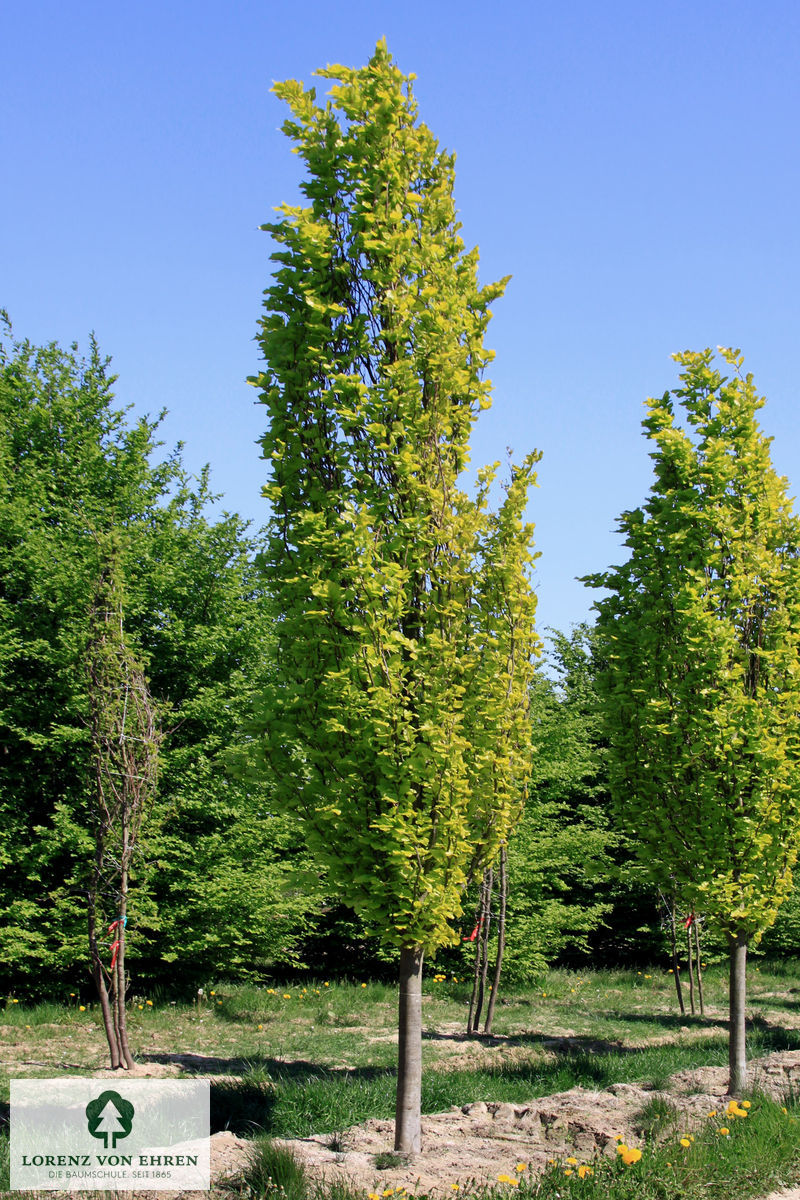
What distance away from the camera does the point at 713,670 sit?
834 centimetres

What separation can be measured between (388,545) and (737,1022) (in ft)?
19.9

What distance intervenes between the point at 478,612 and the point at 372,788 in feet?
4.85

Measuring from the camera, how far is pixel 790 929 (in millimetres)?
21391

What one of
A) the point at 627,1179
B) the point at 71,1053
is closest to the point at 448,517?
the point at 627,1179

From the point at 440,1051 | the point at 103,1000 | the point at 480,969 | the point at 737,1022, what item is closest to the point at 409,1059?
the point at 737,1022

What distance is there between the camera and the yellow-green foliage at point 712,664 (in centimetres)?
827

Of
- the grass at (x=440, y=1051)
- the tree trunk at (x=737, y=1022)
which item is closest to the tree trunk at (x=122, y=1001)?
the grass at (x=440, y=1051)

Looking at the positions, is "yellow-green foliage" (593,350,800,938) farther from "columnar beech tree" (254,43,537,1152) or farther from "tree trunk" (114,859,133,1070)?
"tree trunk" (114,859,133,1070)

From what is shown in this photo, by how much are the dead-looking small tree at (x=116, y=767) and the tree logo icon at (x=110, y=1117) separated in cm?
284

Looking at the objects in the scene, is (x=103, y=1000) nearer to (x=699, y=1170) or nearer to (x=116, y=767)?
(x=116, y=767)

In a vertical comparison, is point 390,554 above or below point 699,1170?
above

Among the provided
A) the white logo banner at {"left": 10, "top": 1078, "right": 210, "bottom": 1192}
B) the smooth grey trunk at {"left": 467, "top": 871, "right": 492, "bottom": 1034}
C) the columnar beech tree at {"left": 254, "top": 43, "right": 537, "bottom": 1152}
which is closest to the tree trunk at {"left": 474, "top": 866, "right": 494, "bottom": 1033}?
the smooth grey trunk at {"left": 467, "top": 871, "right": 492, "bottom": 1034}

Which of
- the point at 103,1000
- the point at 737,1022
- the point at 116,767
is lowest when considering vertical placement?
the point at 103,1000

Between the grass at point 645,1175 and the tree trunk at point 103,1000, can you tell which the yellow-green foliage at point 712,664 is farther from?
the tree trunk at point 103,1000
